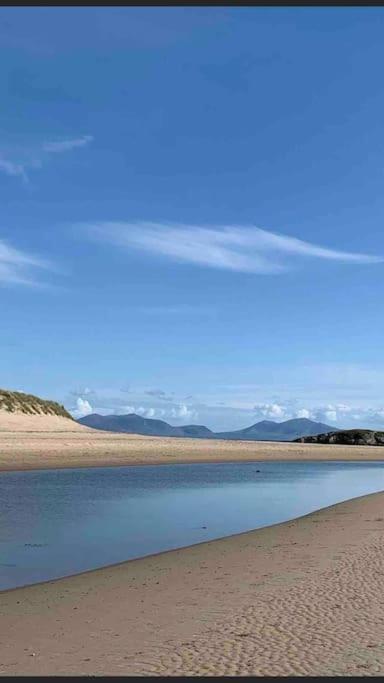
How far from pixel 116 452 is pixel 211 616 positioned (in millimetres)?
49322

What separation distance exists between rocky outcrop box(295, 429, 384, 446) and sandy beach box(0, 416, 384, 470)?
32670mm

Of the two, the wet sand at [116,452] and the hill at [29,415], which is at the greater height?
the hill at [29,415]

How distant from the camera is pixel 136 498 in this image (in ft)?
98.5

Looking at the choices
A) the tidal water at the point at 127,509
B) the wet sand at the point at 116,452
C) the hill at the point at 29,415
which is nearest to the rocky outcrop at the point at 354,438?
the wet sand at the point at 116,452

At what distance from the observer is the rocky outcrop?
122 m

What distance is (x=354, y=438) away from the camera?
124 meters

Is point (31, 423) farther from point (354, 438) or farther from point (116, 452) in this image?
point (354, 438)

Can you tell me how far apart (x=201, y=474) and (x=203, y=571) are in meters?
32.1

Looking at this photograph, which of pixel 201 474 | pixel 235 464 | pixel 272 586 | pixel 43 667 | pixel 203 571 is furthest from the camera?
pixel 235 464

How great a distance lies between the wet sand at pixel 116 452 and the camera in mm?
49094

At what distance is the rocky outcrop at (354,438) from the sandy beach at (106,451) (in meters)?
32.7

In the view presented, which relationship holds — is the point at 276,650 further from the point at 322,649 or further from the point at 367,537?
the point at 367,537

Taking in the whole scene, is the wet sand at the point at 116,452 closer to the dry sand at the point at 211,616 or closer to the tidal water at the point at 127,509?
the tidal water at the point at 127,509

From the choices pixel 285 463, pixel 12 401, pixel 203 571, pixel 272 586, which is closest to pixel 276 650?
pixel 272 586
